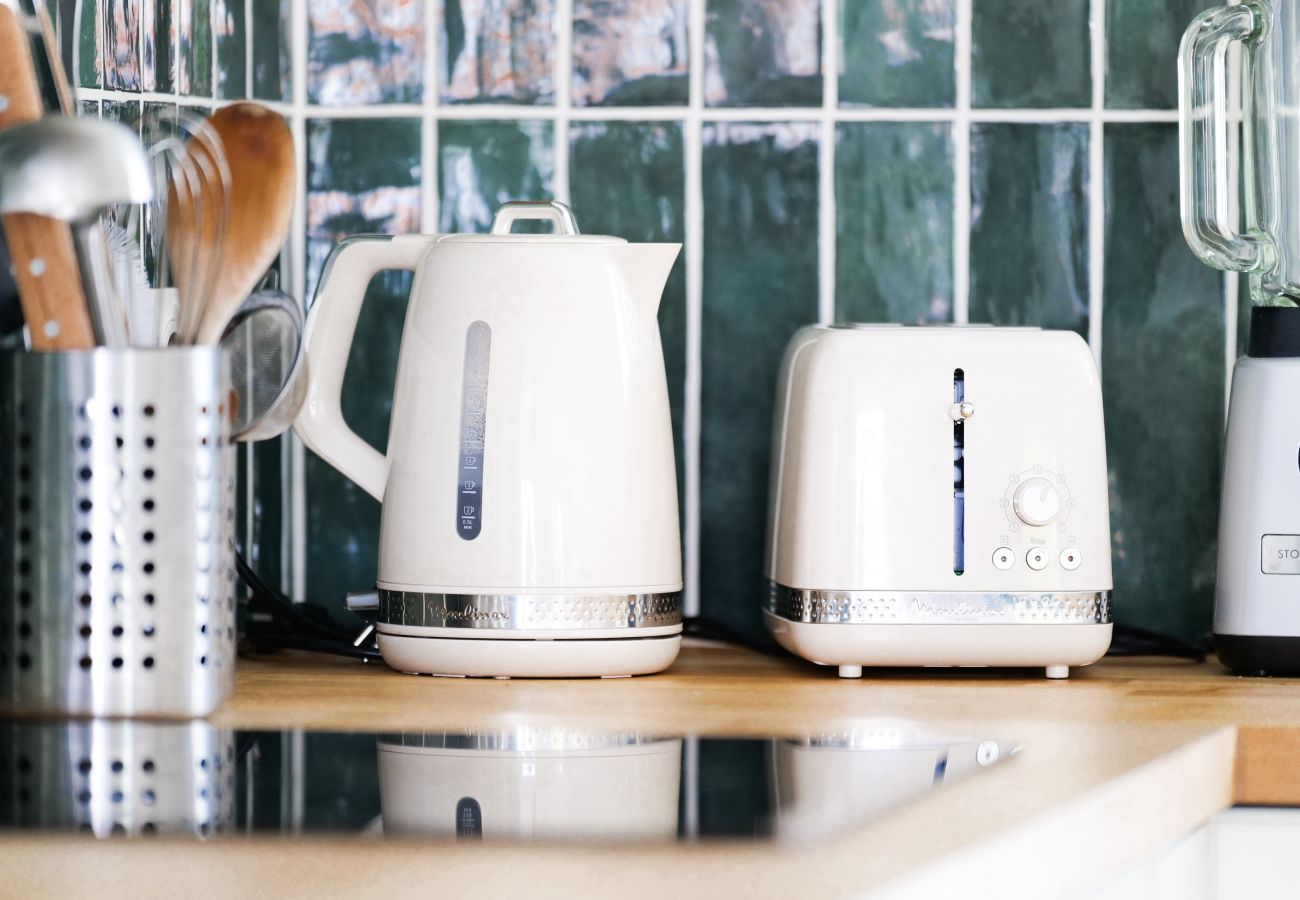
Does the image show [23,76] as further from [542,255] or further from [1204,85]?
[1204,85]

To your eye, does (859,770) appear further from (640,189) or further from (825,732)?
(640,189)

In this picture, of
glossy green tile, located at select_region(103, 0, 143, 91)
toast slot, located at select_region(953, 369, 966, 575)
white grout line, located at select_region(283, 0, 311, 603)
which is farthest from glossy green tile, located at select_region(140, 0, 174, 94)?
toast slot, located at select_region(953, 369, 966, 575)

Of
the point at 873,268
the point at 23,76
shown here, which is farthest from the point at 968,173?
the point at 23,76

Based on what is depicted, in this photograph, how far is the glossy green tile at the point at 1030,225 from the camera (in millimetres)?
1128

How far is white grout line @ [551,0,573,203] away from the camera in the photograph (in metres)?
1.14

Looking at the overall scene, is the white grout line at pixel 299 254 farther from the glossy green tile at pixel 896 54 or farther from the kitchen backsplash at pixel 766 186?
the glossy green tile at pixel 896 54

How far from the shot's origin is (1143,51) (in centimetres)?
112

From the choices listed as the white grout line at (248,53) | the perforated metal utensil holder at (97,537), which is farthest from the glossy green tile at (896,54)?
the perforated metal utensil holder at (97,537)

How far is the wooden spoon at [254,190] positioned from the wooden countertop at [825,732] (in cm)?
25

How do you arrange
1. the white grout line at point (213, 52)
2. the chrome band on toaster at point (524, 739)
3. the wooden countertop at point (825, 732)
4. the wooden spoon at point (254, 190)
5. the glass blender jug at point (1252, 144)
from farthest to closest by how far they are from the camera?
the white grout line at point (213, 52)
the glass blender jug at point (1252, 144)
the wooden spoon at point (254, 190)
the chrome band on toaster at point (524, 739)
the wooden countertop at point (825, 732)

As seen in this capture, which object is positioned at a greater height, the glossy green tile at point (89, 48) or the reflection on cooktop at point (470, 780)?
the glossy green tile at point (89, 48)

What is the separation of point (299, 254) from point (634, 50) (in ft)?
0.97

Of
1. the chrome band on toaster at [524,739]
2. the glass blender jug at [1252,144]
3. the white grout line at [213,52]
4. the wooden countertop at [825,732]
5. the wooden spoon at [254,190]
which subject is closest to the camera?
the wooden countertop at [825,732]

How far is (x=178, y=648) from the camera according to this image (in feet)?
2.58
